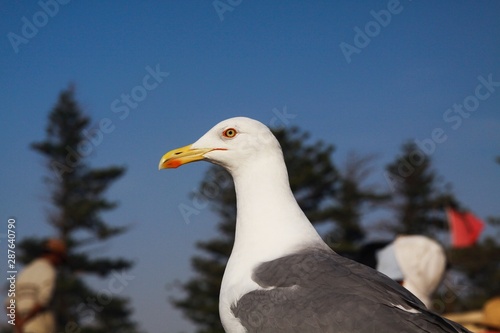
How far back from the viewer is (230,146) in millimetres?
3408

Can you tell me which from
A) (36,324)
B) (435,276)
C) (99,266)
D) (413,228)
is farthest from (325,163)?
(435,276)

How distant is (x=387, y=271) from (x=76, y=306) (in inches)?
690

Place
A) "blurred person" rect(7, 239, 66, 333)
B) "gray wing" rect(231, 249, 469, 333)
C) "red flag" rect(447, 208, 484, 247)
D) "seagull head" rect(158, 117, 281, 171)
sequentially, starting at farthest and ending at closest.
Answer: "red flag" rect(447, 208, 484, 247), "blurred person" rect(7, 239, 66, 333), "seagull head" rect(158, 117, 281, 171), "gray wing" rect(231, 249, 469, 333)

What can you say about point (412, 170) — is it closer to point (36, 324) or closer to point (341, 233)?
point (341, 233)

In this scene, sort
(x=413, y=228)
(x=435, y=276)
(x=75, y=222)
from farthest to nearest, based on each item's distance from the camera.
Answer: (x=413, y=228) < (x=75, y=222) < (x=435, y=276)

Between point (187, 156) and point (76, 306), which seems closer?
point (187, 156)

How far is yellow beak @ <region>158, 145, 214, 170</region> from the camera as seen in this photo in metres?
3.48

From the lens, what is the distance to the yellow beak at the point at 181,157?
11.4 ft

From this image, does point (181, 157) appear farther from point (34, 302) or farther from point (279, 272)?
point (34, 302)

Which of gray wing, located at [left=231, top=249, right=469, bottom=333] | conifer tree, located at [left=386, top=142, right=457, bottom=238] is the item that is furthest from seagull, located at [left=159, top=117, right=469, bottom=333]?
conifer tree, located at [left=386, top=142, right=457, bottom=238]

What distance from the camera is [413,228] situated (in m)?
26.7

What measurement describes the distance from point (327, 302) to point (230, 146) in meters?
1.01

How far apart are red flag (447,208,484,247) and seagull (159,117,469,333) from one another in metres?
24.5

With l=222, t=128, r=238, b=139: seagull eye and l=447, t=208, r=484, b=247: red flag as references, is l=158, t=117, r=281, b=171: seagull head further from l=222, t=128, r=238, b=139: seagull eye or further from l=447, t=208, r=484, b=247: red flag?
l=447, t=208, r=484, b=247: red flag
